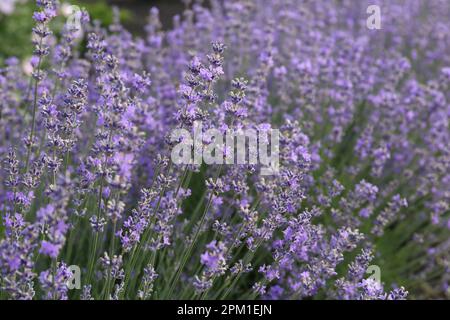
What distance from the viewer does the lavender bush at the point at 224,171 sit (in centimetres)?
205
